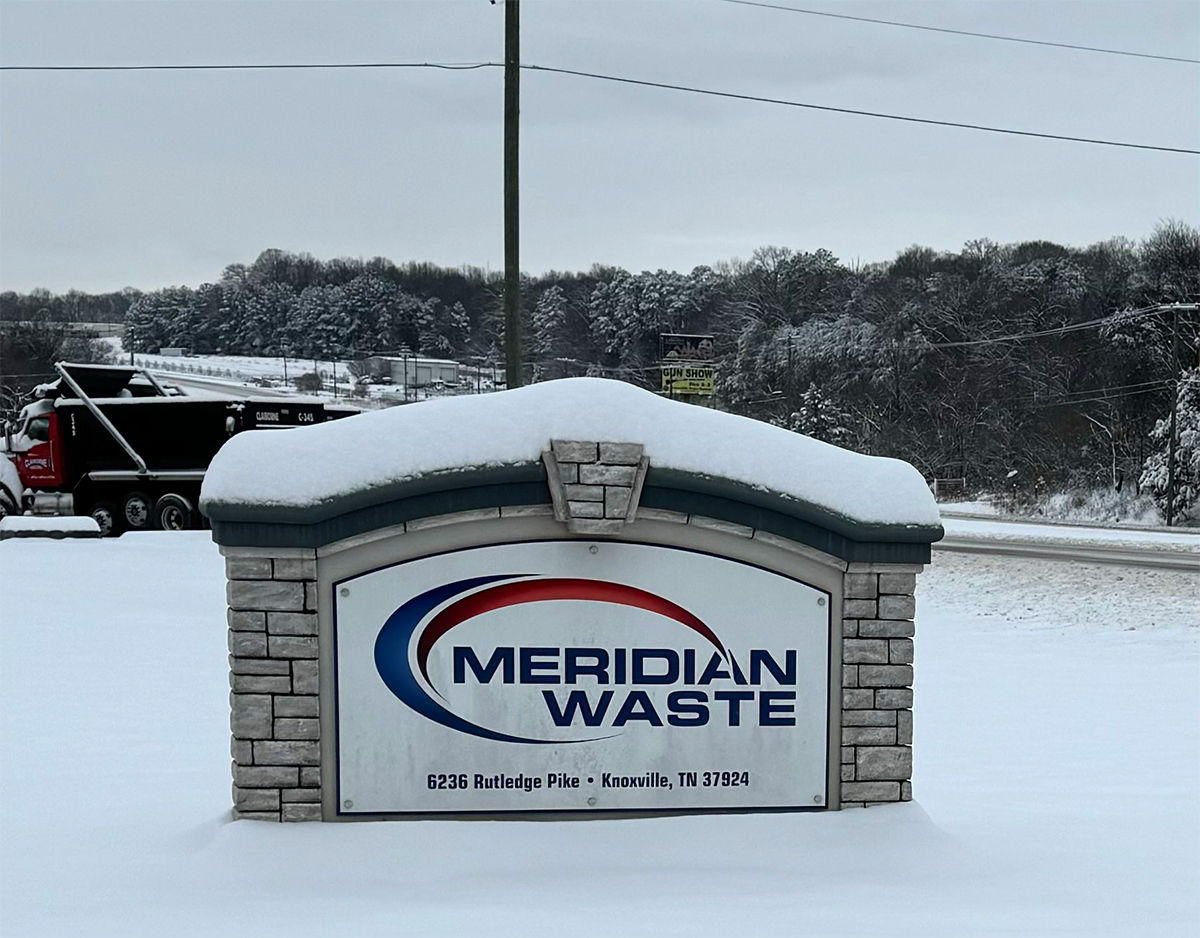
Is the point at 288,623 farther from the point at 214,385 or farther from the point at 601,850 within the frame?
the point at 214,385

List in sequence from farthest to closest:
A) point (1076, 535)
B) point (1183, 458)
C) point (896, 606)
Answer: point (1183, 458), point (1076, 535), point (896, 606)

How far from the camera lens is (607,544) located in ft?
16.9

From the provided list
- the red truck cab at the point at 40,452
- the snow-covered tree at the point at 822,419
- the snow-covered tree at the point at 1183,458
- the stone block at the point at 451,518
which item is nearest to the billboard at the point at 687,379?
the snow-covered tree at the point at 822,419

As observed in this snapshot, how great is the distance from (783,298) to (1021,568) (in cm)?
5050

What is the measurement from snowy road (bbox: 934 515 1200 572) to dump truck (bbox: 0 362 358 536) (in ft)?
50.3

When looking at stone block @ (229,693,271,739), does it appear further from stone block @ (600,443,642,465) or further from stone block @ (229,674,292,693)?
stone block @ (600,443,642,465)

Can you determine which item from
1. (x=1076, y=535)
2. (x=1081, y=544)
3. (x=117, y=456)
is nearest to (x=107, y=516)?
(x=117, y=456)

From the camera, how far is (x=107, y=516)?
22141 millimetres

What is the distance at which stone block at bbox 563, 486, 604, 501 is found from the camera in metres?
5.00

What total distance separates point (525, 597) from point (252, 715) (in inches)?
53.9

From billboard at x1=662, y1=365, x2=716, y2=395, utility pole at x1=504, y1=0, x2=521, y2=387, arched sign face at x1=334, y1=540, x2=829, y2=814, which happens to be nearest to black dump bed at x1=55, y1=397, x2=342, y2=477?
utility pole at x1=504, y1=0, x2=521, y2=387

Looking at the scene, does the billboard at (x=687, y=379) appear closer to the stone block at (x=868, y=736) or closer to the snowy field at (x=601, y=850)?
the snowy field at (x=601, y=850)

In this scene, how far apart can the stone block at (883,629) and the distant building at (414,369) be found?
72.3 metres

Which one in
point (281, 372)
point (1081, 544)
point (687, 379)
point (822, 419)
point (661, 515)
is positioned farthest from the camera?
point (281, 372)
